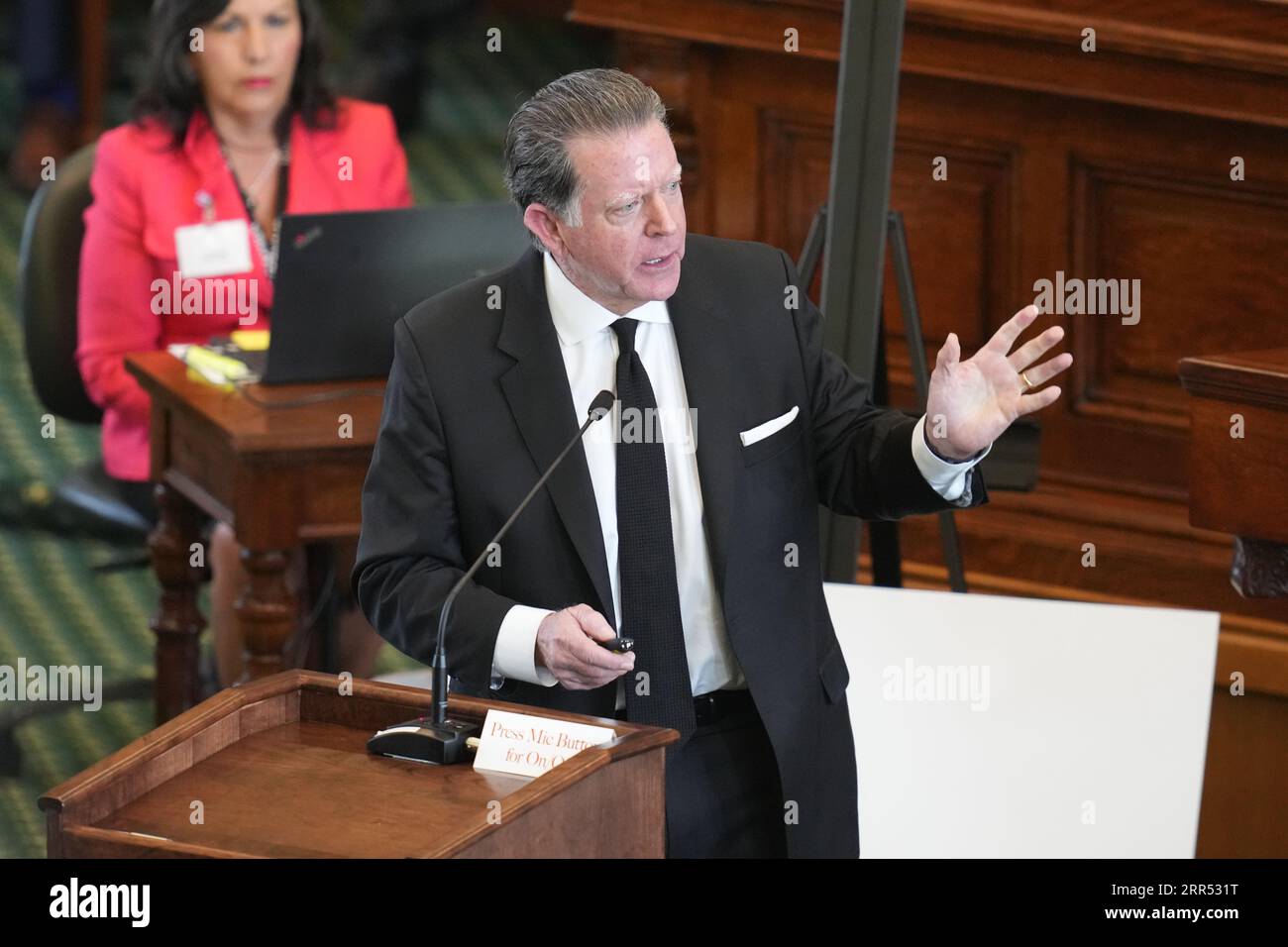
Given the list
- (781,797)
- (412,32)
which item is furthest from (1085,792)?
(412,32)

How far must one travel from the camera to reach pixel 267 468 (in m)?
3.72

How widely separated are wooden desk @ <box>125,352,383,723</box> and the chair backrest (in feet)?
1.81

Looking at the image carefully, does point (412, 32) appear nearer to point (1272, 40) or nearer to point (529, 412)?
point (1272, 40)

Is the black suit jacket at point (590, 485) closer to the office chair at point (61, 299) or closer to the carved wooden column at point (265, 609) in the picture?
the carved wooden column at point (265, 609)

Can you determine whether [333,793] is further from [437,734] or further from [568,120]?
[568,120]

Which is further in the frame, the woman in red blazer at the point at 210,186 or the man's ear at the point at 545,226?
the woman in red blazer at the point at 210,186

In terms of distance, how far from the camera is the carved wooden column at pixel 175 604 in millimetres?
4215

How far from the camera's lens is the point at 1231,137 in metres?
3.80

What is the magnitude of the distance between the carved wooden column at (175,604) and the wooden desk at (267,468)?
0.12 m

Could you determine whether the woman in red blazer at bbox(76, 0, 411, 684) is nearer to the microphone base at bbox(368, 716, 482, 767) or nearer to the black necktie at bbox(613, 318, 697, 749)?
the black necktie at bbox(613, 318, 697, 749)

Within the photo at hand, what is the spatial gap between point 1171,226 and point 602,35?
19.1 ft

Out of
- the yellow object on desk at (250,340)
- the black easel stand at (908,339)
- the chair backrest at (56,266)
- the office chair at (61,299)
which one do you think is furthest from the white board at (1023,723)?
the chair backrest at (56,266)

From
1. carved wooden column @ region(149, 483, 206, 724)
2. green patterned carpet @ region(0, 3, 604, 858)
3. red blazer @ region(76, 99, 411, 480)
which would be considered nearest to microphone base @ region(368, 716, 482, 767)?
green patterned carpet @ region(0, 3, 604, 858)

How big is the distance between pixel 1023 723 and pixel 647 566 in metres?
0.89
